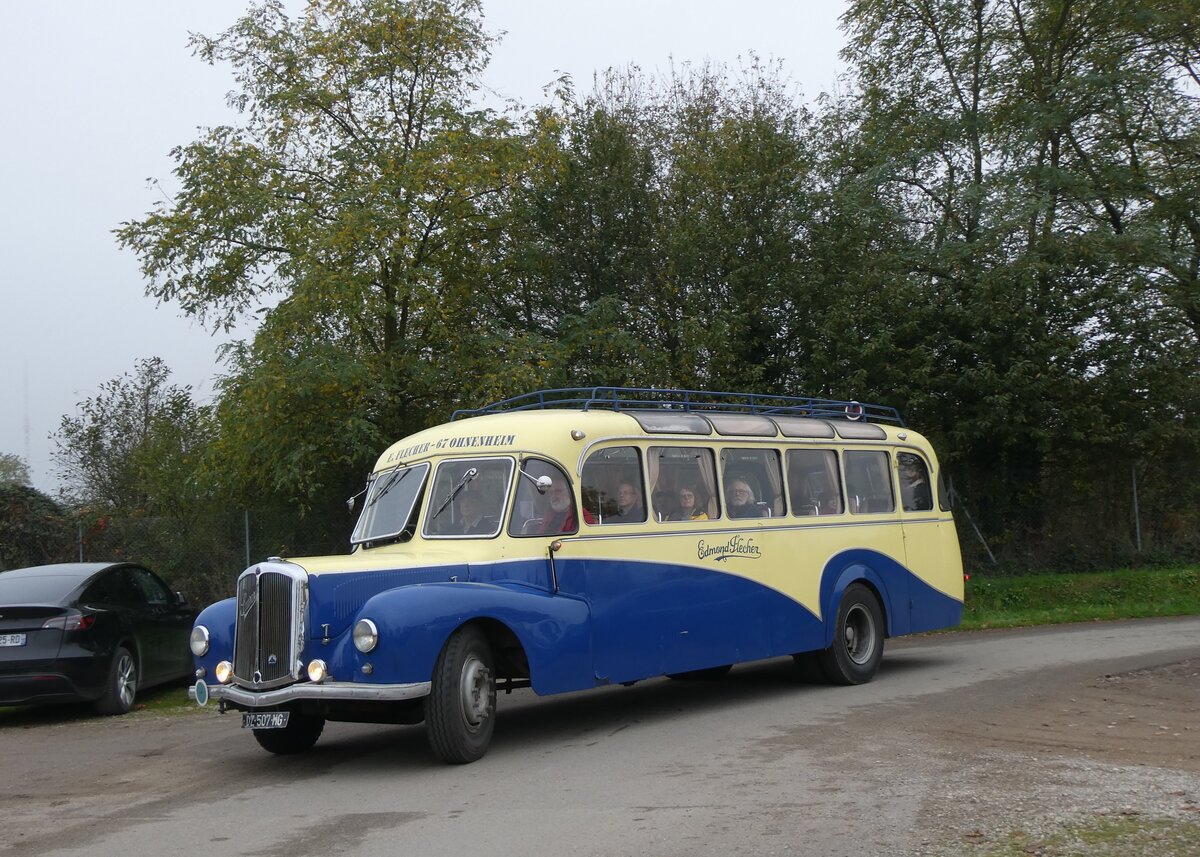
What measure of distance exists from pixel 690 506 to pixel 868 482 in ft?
10.8

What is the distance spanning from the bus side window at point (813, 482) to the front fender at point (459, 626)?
12.0ft

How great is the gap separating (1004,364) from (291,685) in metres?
16.7

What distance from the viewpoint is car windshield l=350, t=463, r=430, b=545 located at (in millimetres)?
10648

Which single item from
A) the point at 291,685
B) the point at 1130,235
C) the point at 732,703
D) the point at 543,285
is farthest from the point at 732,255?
the point at 291,685

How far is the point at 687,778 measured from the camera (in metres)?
8.34

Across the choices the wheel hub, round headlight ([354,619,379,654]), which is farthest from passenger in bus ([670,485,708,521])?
round headlight ([354,619,379,654])

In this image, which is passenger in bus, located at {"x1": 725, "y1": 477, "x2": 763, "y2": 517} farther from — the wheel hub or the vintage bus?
the wheel hub

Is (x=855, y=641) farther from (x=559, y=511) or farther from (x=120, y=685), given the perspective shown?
(x=120, y=685)

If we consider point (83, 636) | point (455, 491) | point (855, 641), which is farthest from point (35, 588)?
point (855, 641)

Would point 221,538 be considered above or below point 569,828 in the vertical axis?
above

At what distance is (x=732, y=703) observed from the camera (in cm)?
1219

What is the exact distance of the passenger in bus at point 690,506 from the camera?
11555 millimetres

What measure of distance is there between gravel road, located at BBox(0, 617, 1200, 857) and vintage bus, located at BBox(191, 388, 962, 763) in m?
0.55

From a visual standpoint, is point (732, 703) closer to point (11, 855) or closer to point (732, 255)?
point (11, 855)
